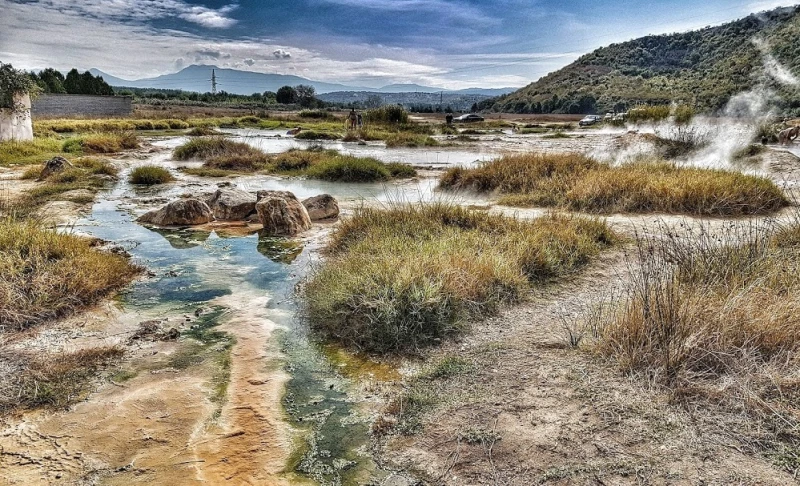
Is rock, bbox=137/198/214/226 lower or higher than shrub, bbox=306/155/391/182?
lower

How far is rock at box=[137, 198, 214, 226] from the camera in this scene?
9.74 m

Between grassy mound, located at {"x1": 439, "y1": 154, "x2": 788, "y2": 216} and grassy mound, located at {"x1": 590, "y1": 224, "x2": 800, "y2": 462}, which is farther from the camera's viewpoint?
grassy mound, located at {"x1": 439, "y1": 154, "x2": 788, "y2": 216}

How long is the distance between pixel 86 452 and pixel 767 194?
37.6ft

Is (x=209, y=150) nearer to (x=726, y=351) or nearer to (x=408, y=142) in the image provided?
(x=408, y=142)

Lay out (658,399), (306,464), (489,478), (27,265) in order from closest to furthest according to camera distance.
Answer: (489,478)
(306,464)
(658,399)
(27,265)

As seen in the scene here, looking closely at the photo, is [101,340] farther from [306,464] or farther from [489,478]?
[489,478]

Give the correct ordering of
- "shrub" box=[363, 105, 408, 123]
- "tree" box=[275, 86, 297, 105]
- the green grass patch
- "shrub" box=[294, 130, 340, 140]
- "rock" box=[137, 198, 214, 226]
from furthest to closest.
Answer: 1. "tree" box=[275, 86, 297, 105]
2. "shrub" box=[363, 105, 408, 123]
3. "shrub" box=[294, 130, 340, 140]
4. the green grass patch
5. "rock" box=[137, 198, 214, 226]

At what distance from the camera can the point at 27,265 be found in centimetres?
565

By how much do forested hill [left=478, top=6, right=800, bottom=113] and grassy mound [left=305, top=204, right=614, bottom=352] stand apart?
2019cm

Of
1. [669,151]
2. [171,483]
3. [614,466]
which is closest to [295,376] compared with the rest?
[171,483]

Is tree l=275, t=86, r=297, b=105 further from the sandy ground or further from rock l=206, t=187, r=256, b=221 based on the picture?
the sandy ground

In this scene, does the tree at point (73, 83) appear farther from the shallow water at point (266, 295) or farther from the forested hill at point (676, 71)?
the shallow water at point (266, 295)

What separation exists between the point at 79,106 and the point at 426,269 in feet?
159

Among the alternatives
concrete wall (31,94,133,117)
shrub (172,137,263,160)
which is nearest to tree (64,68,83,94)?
concrete wall (31,94,133,117)
